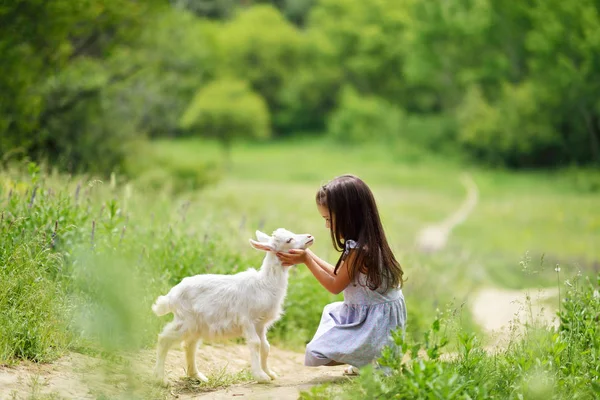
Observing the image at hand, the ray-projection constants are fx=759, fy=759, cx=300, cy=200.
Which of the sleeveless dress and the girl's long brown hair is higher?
the girl's long brown hair

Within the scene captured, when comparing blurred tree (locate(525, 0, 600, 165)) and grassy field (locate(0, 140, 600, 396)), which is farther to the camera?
blurred tree (locate(525, 0, 600, 165))

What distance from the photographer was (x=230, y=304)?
15.6 feet

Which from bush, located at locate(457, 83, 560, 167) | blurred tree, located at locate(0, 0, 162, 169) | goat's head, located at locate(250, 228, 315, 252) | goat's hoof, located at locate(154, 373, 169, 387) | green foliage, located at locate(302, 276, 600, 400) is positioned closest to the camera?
green foliage, located at locate(302, 276, 600, 400)

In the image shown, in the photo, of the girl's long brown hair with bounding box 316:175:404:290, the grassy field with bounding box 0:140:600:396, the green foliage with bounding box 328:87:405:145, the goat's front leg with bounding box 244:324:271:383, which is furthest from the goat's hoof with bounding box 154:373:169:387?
the green foliage with bounding box 328:87:405:145

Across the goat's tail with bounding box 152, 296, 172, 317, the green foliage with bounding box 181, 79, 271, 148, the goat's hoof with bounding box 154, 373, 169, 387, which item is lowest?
the green foliage with bounding box 181, 79, 271, 148

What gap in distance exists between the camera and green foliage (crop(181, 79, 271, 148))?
92.3ft

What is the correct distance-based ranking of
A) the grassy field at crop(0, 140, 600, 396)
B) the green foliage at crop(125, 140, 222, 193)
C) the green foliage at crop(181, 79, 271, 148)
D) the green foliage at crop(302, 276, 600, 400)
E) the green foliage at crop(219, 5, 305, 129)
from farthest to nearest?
the green foliage at crop(219, 5, 305, 129) → the green foliage at crop(181, 79, 271, 148) → the green foliage at crop(125, 140, 222, 193) → the grassy field at crop(0, 140, 600, 396) → the green foliage at crop(302, 276, 600, 400)

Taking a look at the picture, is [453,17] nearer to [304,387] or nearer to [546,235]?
[546,235]

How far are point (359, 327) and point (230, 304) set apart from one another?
2.83 feet

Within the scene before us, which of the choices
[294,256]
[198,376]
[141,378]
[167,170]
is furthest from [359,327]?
[167,170]

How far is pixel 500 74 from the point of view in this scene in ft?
86.0

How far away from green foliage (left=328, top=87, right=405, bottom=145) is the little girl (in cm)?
2608

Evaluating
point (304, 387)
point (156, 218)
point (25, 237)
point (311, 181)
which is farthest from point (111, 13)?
point (311, 181)

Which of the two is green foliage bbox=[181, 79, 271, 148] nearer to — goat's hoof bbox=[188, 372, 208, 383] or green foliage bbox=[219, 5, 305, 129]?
green foliage bbox=[219, 5, 305, 129]
